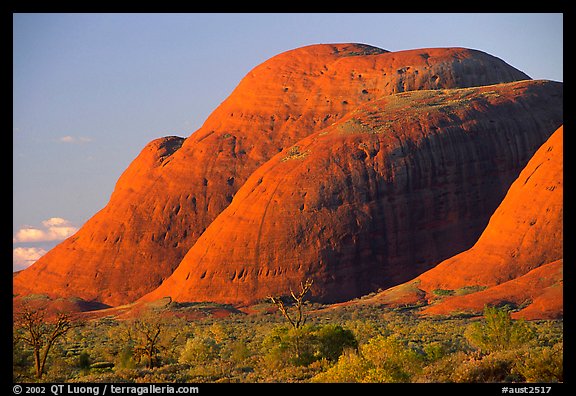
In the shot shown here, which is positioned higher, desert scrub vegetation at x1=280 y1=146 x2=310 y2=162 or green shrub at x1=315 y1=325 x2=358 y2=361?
desert scrub vegetation at x1=280 y1=146 x2=310 y2=162

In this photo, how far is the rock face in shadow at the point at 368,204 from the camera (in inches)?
2655

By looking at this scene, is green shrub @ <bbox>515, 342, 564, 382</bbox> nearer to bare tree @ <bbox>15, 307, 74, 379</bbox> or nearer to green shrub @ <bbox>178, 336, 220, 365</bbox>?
green shrub @ <bbox>178, 336, 220, 365</bbox>

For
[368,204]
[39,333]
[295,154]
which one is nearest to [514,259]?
[368,204]

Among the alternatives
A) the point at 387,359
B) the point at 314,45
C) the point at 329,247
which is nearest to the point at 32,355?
the point at 387,359

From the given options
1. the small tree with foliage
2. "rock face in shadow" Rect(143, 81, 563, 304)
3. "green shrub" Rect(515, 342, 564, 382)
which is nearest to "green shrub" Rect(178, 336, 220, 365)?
the small tree with foliage

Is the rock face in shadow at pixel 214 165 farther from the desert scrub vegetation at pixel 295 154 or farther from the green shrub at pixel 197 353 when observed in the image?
→ the green shrub at pixel 197 353

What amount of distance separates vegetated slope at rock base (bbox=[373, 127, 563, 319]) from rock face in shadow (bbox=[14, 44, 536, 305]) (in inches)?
1040

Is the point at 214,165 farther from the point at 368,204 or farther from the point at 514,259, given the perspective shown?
the point at 514,259

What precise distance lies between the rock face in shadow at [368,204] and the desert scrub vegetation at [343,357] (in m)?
16.6

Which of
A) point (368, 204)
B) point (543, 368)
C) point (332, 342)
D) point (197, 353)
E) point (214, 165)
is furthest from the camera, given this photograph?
point (214, 165)

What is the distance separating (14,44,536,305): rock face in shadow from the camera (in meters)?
83.6

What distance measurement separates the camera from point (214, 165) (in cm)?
8656

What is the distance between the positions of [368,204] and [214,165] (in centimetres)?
2235
